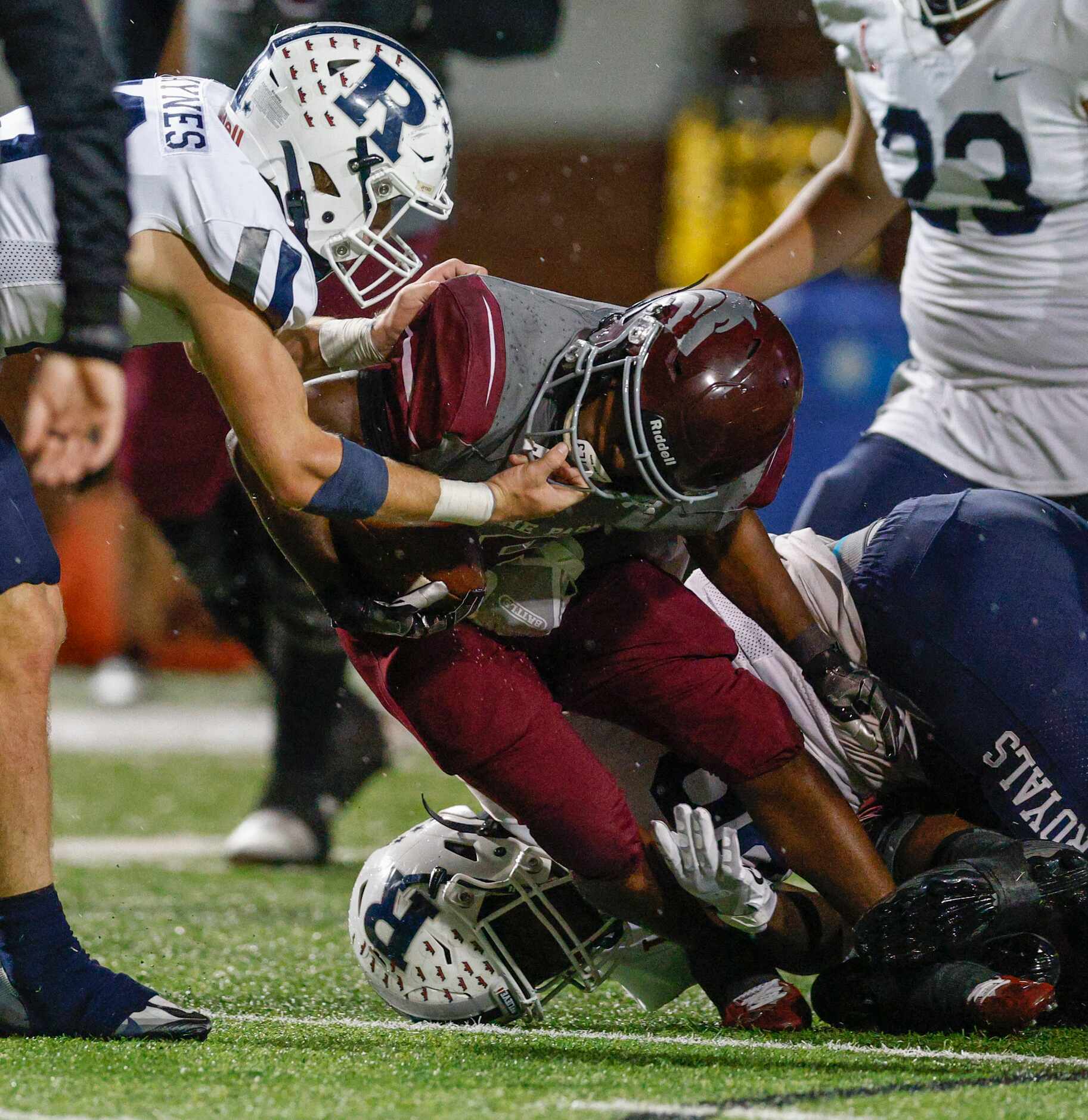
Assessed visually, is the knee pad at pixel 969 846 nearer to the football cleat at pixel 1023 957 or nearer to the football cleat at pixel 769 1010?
the football cleat at pixel 1023 957

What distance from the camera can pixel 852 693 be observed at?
224 cm

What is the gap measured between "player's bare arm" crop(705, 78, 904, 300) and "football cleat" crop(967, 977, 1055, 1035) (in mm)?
1414

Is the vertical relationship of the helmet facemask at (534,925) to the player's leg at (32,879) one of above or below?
below

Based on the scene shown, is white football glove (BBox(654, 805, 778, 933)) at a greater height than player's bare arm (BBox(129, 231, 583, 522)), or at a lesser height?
lesser

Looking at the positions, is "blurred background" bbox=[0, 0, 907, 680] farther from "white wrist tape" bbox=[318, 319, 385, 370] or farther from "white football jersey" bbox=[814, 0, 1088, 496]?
"white wrist tape" bbox=[318, 319, 385, 370]

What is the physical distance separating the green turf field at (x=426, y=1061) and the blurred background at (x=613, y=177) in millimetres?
4262

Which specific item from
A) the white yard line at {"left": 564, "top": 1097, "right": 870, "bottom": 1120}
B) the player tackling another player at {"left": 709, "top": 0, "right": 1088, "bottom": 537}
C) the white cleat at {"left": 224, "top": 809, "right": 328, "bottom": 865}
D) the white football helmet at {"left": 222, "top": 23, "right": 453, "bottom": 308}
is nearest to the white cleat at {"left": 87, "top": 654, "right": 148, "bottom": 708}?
the white cleat at {"left": 224, "top": 809, "right": 328, "bottom": 865}

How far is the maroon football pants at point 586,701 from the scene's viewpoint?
2152 millimetres

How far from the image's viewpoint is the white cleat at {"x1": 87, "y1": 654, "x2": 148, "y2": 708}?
764 centimetres

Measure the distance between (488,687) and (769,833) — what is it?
16.2 inches

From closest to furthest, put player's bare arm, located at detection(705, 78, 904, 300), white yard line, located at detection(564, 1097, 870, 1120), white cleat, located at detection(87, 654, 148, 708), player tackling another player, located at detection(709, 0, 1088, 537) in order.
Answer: white yard line, located at detection(564, 1097, 870, 1120) < player tackling another player, located at detection(709, 0, 1088, 537) < player's bare arm, located at detection(705, 78, 904, 300) < white cleat, located at detection(87, 654, 148, 708)

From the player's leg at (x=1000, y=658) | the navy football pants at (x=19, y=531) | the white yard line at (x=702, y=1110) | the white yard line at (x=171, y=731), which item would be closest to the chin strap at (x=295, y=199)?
the navy football pants at (x=19, y=531)

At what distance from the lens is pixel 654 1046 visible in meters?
2.09

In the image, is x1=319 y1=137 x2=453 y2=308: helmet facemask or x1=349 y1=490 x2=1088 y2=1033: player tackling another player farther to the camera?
x1=319 y1=137 x2=453 y2=308: helmet facemask
